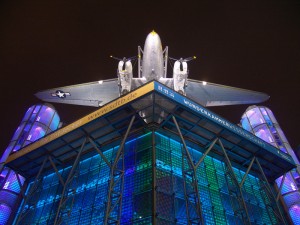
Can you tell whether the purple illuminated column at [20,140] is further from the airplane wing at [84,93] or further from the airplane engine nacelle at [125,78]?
the airplane engine nacelle at [125,78]

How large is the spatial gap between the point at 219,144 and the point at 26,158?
59.8 feet

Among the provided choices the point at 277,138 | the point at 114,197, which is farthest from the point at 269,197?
the point at 114,197

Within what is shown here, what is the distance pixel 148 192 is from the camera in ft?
61.4

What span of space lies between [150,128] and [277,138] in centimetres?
2513

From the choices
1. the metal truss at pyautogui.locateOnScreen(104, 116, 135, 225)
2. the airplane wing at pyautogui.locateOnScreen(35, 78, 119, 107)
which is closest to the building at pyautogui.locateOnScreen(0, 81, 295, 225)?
the metal truss at pyautogui.locateOnScreen(104, 116, 135, 225)

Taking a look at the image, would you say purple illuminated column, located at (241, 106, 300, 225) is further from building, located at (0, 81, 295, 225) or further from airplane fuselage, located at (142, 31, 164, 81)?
airplane fuselage, located at (142, 31, 164, 81)

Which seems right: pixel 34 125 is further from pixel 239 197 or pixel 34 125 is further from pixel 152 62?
pixel 239 197

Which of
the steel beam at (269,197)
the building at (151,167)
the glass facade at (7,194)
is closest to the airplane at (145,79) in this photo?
the glass facade at (7,194)

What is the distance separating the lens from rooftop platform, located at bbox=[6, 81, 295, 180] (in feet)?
70.7

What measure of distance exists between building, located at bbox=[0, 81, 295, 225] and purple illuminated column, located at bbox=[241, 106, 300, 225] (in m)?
7.91

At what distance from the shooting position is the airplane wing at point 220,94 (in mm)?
37000

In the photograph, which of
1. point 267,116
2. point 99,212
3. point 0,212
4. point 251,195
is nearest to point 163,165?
point 99,212

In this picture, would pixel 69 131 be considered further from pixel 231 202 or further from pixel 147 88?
pixel 231 202

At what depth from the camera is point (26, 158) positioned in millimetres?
26547
